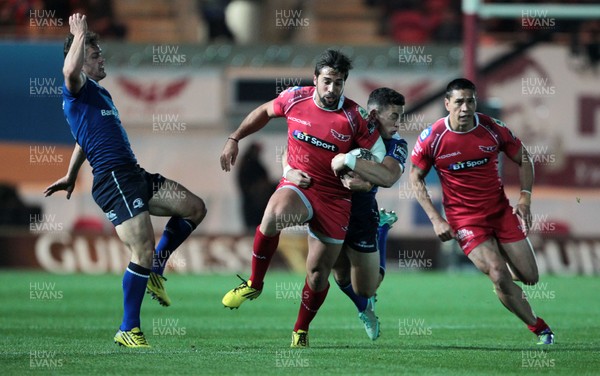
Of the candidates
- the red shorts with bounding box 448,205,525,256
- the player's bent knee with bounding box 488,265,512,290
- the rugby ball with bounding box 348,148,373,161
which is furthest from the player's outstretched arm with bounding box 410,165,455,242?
the rugby ball with bounding box 348,148,373,161

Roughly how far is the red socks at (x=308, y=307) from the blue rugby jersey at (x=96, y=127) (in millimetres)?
1887

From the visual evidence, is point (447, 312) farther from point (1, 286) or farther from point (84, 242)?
point (84, 242)

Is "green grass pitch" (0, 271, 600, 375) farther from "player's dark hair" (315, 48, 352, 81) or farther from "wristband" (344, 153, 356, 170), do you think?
"player's dark hair" (315, 48, 352, 81)

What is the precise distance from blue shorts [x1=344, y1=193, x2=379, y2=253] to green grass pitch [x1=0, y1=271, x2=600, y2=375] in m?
0.87

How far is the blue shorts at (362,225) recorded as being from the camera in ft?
34.9

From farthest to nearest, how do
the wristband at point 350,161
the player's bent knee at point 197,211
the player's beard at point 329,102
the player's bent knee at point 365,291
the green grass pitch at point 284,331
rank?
1. the player's bent knee at point 365,291
2. the player's bent knee at point 197,211
3. the player's beard at point 329,102
4. the wristband at point 350,161
5. the green grass pitch at point 284,331

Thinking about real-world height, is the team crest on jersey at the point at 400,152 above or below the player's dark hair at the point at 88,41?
below

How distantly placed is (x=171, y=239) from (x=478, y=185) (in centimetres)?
277

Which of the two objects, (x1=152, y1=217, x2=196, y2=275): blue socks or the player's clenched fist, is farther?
(x1=152, y1=217, x2=196, y2=275): blue socks

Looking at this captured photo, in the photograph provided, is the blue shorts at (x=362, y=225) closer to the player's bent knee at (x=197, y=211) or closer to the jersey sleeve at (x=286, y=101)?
the jersey sleeve at (x=286, y=101)

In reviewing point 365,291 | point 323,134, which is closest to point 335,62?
point 323,134

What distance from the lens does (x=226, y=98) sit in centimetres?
2130

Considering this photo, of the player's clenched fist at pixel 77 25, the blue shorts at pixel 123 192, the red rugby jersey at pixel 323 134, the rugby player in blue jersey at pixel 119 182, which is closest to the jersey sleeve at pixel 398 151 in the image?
A: the red rugby jersey at pixel 323 134

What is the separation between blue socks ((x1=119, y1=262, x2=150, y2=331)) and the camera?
31.8ft
